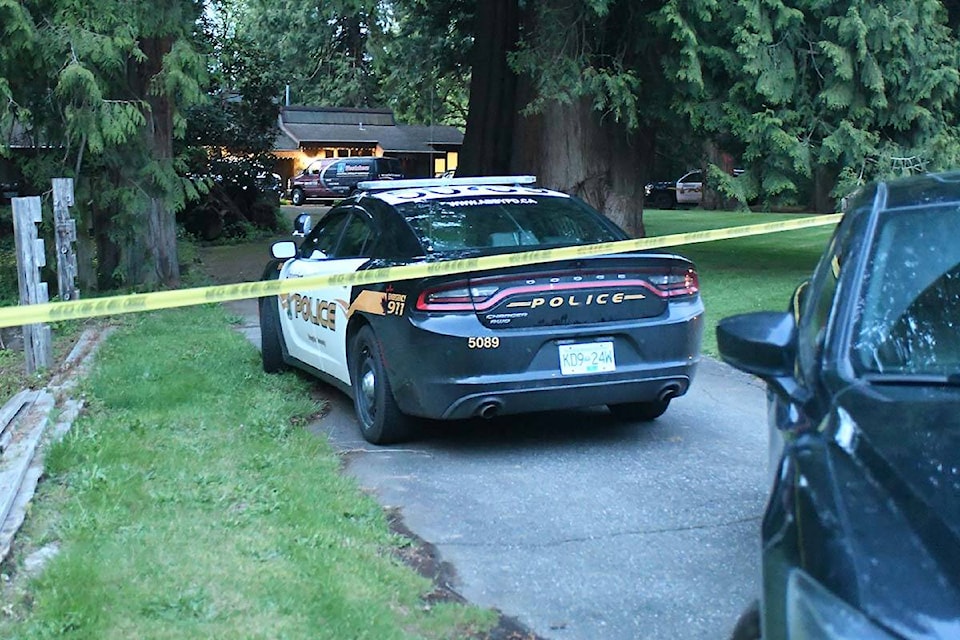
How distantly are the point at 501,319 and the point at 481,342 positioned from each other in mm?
171

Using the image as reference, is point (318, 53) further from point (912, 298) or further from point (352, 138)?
point (912, 298)

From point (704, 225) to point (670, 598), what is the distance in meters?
22.7

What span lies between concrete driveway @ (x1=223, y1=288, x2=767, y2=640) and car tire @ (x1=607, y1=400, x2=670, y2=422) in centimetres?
6

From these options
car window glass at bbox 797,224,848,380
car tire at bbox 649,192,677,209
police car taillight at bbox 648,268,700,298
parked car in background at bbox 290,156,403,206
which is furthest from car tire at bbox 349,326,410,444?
parked car in background at bbox 290,156,403,206

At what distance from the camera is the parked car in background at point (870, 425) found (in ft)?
6.97

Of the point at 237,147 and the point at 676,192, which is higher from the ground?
the point at 237,147

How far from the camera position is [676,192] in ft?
128

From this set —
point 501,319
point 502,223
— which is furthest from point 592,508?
point 502,223

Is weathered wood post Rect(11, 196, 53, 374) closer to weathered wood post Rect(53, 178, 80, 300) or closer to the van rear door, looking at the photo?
weathered wood post Rect(53, 178, 80, 300)

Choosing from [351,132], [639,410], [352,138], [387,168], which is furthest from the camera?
[351,132]

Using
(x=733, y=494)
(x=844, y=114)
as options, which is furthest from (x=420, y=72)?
(x=733, y=494)

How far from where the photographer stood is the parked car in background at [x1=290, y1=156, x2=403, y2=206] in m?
41.5

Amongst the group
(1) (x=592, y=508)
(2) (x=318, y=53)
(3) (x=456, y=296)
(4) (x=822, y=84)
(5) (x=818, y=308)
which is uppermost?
(2) (x=318, y=53)

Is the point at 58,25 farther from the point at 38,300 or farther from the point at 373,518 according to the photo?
the point at 373,518
